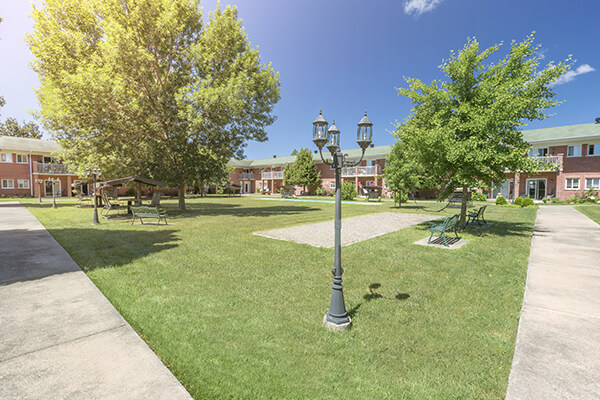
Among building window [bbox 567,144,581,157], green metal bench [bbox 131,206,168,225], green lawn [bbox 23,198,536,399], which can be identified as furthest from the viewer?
building window [bbox 567,144,581,157]

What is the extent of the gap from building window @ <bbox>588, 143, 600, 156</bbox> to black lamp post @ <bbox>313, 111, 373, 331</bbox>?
117ft

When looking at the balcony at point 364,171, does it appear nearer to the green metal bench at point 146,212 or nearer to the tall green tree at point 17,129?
the green metal bench at point 146,212

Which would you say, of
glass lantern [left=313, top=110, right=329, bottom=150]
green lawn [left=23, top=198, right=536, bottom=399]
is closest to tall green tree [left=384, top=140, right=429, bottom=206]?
green lawn [left=23, top=198, right=536, bottom=399]

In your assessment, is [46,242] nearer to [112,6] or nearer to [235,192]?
[112,6]

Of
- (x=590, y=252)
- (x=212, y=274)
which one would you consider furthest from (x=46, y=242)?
(x=590, y=252)

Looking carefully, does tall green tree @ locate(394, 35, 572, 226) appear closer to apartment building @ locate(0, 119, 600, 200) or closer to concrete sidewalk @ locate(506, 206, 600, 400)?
concrete sidewalk @ locate(506, 206, 600, 400)

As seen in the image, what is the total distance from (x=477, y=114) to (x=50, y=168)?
4731cm

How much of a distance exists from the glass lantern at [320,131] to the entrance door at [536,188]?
116 ft

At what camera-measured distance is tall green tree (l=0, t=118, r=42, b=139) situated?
1986 inches

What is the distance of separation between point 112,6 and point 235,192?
36.8m

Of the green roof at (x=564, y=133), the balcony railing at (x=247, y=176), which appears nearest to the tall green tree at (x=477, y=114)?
the green roof at (x=564, y=133)

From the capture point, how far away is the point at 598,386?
2.53 meters

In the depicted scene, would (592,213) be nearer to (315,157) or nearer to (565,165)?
(565,165)

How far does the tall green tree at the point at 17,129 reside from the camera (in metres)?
50.4
